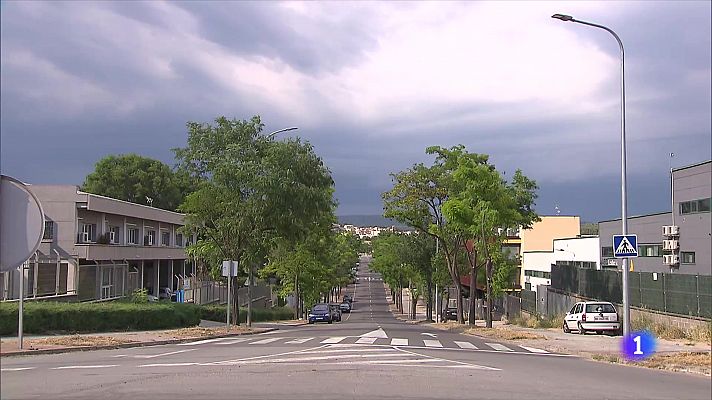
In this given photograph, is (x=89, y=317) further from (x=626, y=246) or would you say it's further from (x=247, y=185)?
(x=626, y=246)

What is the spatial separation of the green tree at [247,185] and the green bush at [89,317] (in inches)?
201

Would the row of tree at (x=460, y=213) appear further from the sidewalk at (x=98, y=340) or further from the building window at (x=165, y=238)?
the building window at (x=165, y=238)

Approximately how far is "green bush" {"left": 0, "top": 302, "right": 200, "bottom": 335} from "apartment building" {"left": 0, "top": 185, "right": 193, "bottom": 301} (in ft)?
23.4

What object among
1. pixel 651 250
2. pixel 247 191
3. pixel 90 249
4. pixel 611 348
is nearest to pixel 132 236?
pixel 90 249

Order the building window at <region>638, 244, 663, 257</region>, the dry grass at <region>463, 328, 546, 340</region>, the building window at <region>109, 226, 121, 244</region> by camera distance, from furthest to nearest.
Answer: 1. the building window at <region>638, 244, 663, 257</region>
2. the building window at <region>109, 226, 121, 244</region>
3. the dry grass at <region>463, 328, 546, 340</region>

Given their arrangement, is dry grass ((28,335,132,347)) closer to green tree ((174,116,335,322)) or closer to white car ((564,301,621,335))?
green tree ((174,116,335,322))

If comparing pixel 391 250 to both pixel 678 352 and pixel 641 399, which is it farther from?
pixel 641 399

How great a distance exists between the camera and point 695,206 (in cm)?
4706

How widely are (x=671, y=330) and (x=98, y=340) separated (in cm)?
1902

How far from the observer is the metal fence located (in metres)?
25.1

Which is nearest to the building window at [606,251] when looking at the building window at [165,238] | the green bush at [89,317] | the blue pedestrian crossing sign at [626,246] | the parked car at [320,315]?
the parked car at [320,315]

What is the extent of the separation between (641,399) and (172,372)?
8.53 metres

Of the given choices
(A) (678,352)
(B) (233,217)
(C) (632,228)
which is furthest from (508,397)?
(C) (632,228)

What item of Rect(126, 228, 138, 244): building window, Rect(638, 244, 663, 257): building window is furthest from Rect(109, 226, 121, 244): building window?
Rect(638, 244, 663, 257): building window
